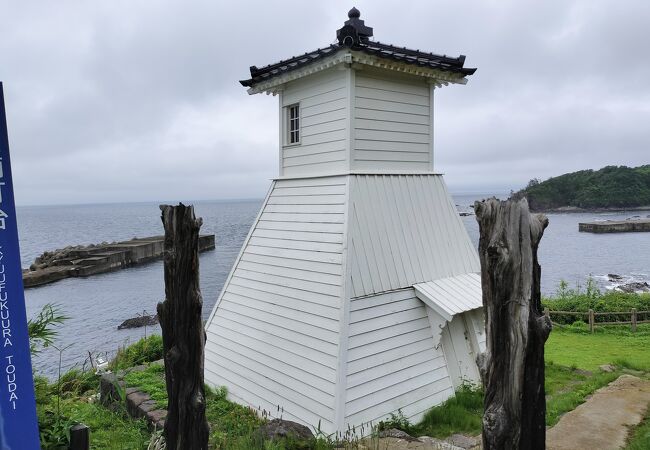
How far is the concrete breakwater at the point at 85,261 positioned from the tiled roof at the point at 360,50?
1460 inches

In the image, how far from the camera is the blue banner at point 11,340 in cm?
284

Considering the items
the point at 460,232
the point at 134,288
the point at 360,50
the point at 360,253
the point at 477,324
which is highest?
the point at 360,50

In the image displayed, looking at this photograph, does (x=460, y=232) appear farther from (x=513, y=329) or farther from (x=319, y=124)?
(x=513, y=329)

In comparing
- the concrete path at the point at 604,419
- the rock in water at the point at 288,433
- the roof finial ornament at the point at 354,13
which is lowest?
the concrete path at the point at 604,419

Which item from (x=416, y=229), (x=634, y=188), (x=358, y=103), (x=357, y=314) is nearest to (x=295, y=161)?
(x=358, y=103)

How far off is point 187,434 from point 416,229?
650cm

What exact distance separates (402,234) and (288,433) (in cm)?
475

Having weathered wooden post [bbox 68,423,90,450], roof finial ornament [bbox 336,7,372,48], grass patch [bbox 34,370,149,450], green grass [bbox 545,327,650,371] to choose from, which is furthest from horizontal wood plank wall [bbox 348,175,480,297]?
weathered wooden post [bbox 68,423,90,450]

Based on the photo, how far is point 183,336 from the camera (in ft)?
14.6

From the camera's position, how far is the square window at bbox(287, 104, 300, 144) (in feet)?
33.1

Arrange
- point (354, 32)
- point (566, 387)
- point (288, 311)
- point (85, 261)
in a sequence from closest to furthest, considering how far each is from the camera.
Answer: point (354, 32), point (288, 311), point (566, 387), point (85, 261)

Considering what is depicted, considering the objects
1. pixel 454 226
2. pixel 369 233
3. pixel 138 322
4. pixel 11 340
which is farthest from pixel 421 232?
pixel 138 322

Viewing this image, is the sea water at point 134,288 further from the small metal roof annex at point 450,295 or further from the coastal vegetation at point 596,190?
the coastal vegetation at point 596,190

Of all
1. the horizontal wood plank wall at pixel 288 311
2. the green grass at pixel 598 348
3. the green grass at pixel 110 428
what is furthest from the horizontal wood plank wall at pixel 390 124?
the green grass at pixel 598 348
